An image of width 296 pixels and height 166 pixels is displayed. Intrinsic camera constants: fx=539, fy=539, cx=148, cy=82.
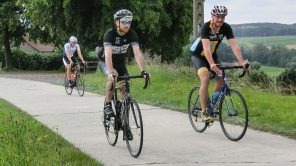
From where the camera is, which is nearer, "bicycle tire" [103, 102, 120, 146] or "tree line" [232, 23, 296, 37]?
"bicycle tire" [103, 102, 120, 146]

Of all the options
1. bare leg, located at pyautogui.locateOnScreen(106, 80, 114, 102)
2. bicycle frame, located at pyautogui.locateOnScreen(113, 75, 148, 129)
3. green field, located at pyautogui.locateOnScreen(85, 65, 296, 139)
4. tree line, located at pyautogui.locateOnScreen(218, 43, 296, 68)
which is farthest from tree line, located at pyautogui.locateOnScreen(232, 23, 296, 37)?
bicycle frame, located at pyautogui.locateOnScreen(113, 75, 148, 129)

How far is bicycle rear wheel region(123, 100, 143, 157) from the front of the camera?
7.09 m

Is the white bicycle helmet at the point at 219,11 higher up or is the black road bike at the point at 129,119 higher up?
the white bicycle helmet at the point at 219,11

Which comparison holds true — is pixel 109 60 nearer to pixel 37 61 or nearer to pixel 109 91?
pixel 109 91

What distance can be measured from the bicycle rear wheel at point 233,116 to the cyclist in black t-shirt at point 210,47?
0.92 feet

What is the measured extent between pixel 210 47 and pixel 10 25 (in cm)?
3727

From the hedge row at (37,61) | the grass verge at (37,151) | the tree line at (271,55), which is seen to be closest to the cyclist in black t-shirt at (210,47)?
the grass verge at (37,151)

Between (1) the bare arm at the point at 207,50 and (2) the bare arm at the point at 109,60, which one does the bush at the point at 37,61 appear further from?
(2) the bare arm at the point at 109,60

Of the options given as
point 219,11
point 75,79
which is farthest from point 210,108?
point 75,79

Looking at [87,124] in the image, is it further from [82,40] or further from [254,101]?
[82,40]

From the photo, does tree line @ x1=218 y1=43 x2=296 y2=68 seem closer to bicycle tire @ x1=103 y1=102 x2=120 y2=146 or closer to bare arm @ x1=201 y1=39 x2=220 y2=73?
bare arm @ x1=201 y1=39 x2=220 y2=73

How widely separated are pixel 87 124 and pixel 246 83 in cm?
617

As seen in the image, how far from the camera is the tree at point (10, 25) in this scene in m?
44.0

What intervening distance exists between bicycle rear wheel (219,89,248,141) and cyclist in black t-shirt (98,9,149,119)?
1526mm
